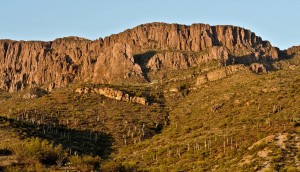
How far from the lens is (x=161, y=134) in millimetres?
108688

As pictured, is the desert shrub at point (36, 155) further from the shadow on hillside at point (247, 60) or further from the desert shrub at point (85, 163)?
the shadow on hillside at point (247, 60)

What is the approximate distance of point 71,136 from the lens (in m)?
106

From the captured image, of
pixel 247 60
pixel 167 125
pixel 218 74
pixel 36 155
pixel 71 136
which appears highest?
pixel 247 60

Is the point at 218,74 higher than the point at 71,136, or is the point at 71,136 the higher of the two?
the point at 218,74

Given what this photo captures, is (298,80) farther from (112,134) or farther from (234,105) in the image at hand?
(112,134)

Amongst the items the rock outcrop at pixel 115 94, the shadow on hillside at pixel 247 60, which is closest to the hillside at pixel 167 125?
the rock outcrop at pixel 115 94

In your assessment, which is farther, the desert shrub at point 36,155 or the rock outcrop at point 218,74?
the rock outcrop at point 218,74

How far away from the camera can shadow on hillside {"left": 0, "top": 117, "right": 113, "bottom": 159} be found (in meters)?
95.6

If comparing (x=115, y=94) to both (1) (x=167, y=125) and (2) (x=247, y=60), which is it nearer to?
(1) (x=167, y=125)

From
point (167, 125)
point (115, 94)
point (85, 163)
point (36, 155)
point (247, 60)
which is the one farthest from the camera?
point (247, 60)

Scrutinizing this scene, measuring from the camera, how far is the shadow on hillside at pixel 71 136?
95.6 m

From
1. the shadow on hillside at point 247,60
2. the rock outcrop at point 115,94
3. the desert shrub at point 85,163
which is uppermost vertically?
the shadow on hillside at point 247,60

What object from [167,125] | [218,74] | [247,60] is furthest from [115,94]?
[247,60]

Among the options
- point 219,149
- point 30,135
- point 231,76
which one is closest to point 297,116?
point 219,149
